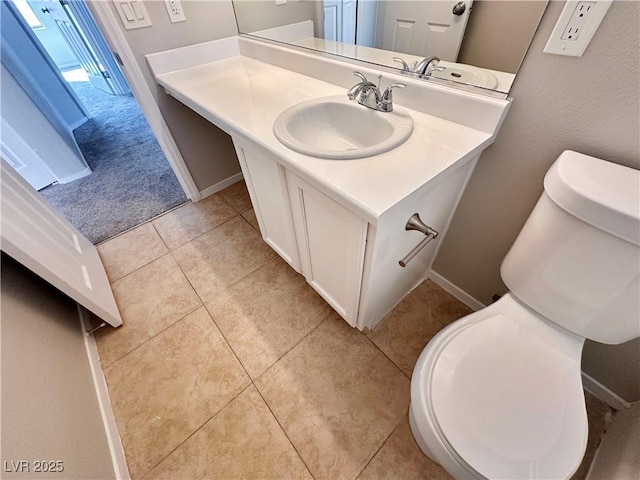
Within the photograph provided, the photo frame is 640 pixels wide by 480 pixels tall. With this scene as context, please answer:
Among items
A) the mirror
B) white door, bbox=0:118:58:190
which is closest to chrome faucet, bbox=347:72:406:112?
the mirror

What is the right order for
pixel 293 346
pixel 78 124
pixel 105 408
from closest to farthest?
pixel 105 408 → pixel 293 346 → pixel 78 124

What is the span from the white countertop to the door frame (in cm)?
14

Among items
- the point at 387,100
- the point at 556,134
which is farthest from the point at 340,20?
the point at 556,134

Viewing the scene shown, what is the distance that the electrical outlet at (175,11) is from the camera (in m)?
1.32

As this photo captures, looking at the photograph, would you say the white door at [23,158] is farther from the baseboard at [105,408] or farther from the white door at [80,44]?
the white door at [80,44]

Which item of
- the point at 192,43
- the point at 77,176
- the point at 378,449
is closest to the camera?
the point at 378,449

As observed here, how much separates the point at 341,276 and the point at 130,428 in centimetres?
98

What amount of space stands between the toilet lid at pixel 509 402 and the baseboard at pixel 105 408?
1.06 metres

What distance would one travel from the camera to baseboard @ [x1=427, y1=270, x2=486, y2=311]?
4.21 feet

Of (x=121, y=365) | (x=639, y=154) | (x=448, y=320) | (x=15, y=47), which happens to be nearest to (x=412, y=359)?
(x=448, y=320)

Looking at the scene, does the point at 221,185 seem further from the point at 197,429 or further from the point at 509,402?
the point at 509,402

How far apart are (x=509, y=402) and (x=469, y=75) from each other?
93 centimetres

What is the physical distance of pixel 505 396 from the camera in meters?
0.69

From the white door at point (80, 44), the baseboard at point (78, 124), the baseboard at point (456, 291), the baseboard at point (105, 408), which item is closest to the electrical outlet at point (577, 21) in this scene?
the baseboard at point (456, 291)
